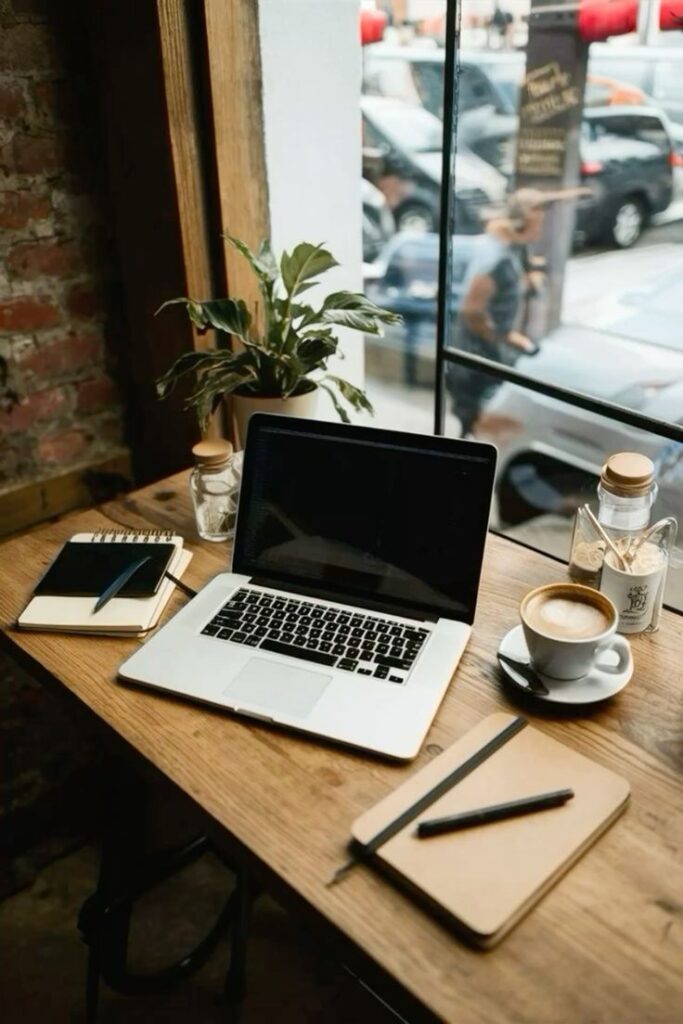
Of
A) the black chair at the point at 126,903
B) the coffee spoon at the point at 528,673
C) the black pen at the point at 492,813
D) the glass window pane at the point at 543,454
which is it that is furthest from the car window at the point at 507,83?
the black pen at the point at 492,813

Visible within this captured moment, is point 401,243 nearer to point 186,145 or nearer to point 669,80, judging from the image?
point 669,80

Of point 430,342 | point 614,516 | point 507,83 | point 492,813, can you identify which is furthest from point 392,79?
point 492,813

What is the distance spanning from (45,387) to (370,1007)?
1289 mm

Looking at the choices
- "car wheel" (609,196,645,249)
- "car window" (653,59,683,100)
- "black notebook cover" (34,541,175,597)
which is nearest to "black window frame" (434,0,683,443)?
"car window" (653,59,683,100)

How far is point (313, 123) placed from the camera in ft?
5.56

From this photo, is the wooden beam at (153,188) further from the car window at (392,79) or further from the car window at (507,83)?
the car window at (392,79)

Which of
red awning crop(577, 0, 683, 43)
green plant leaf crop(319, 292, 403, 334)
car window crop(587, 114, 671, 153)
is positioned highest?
red awning crop(577, 0, 683, 43)

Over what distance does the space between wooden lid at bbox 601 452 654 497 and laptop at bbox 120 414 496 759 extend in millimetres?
175

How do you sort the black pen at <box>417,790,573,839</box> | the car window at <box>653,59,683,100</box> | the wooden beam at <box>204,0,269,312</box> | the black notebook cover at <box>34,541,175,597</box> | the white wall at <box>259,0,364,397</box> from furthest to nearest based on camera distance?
the car window at <box>653,59,683,100</box> < the white wall at <box>259,0,364,397</box> < the wooden beam at <box>204,0,269,312</box> < the black notebook cover at <box>34,541,175,597</box> < the black pen at <box>417,790,573,839</box>

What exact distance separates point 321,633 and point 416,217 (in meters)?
4.83

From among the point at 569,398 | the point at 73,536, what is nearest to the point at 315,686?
the point at 73,536

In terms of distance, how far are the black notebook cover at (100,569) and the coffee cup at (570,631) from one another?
1.73 ft

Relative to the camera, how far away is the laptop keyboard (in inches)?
42.6

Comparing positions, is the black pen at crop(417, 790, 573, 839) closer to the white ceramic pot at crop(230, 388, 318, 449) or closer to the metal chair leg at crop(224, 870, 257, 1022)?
the metal chair leg at crop(224, 870, 257, 1022)
